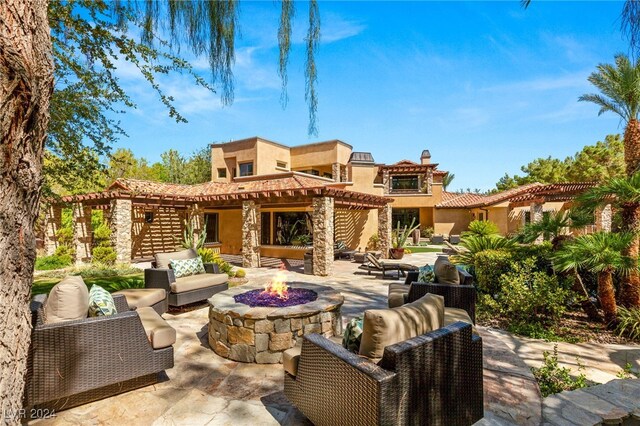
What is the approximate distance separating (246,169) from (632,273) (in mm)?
19669

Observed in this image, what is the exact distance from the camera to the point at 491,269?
6.91m

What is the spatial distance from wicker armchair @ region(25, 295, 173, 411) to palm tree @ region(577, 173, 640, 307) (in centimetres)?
741

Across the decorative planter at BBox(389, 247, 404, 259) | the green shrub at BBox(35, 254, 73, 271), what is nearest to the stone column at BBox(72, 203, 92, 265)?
the green shrub at BBox(35, 254, 73, 271)

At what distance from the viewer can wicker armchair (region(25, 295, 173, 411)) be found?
2959 millimetres

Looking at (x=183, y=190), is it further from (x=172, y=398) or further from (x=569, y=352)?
(x=569, y=352)

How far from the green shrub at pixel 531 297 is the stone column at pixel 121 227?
14596 mm

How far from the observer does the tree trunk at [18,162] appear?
171cm

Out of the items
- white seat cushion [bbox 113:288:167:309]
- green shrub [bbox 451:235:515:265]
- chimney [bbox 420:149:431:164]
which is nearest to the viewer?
white seat cushion [bbox 113:288:167:309]

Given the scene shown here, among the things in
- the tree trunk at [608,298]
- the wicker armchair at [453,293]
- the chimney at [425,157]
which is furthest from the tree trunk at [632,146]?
the chimney at [425,157]

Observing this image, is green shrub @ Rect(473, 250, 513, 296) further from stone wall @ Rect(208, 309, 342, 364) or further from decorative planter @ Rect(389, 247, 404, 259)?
decorative planter @ Rect(389, 247, 404, 259)

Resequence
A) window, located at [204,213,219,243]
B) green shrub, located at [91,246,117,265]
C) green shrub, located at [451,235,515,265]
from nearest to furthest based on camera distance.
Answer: green shrub, located at [451,235,515,265] → green shrub, located at [91,246,117,265] → window, located at [204,213,219,243]

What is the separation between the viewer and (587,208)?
228 inches

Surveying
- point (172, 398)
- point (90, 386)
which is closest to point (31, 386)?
point (90, 386)

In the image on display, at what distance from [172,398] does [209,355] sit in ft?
3.75
